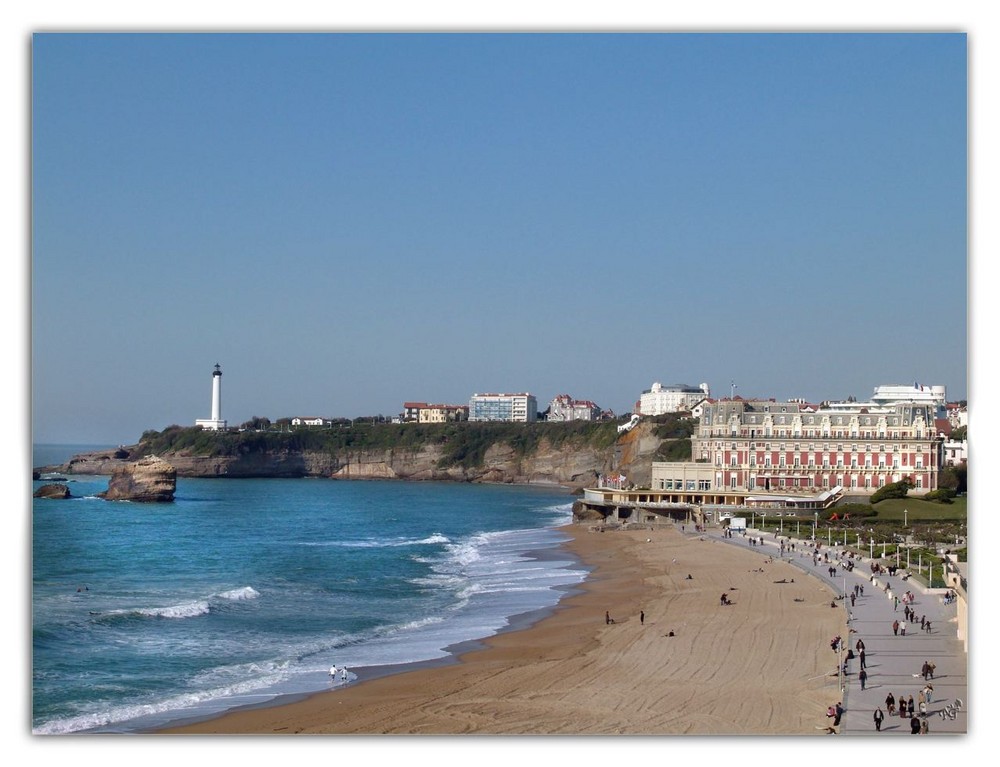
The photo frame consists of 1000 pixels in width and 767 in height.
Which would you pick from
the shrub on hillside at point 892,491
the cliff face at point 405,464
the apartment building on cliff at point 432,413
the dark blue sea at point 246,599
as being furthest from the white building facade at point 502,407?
the shrub on hillside at point 892,491

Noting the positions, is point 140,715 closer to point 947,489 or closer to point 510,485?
point 947,489

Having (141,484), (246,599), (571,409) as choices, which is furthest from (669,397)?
(246,599)

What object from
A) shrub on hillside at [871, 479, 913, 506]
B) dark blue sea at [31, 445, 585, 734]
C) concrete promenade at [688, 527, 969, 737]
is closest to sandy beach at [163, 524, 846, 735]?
concrete promenade at [688, 527, 969, 737]

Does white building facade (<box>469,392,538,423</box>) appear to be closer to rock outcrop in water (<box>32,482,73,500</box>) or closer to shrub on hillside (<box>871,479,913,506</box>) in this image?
rock outcrop in water (<box>32,482,73,500</box>)

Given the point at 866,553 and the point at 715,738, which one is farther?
the point at 866,553

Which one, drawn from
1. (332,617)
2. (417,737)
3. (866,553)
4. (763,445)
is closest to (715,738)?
(417,737)

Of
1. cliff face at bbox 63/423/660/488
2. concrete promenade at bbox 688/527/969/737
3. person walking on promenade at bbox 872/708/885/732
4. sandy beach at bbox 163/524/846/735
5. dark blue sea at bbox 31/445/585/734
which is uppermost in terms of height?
person walking on promenade at bbox 872/708/885/732

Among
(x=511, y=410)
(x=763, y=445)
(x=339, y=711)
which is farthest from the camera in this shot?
(x=511, y=410)
